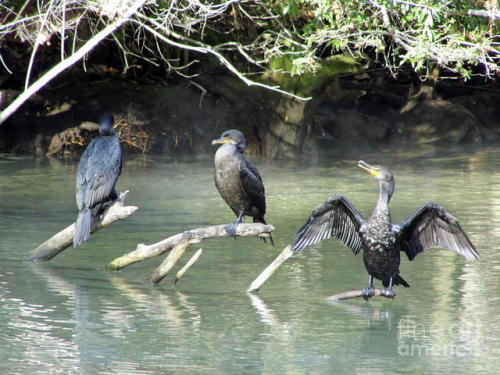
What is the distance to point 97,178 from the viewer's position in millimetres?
6922

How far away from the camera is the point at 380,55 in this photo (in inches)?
691

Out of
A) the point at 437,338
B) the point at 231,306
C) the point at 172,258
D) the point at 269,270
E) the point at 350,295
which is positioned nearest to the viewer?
the point at 437,338

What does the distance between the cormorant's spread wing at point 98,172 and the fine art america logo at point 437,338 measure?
2.48 metres

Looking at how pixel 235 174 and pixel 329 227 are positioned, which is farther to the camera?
pixel 235 174

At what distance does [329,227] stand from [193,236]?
0.95 metres

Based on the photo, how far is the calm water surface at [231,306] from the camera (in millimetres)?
5070

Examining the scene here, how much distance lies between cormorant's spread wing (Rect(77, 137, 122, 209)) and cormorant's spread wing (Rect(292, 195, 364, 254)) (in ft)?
5.68

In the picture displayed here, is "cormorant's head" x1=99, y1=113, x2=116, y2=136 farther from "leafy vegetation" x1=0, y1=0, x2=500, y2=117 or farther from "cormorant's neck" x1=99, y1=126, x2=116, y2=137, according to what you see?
"leafy vegetation" x1=0, y1=0, x2=500, y2=117

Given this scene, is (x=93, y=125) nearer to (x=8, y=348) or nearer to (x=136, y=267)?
(x=136, y=267)

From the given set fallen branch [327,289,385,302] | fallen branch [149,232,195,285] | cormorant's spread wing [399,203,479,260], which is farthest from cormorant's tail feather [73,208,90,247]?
cormorant's spread wing [399,203,479,260]

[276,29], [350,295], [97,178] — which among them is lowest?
[350,295]

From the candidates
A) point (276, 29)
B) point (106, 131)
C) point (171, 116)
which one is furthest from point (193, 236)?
point (171, 116)

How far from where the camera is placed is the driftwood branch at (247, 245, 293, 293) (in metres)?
6.06

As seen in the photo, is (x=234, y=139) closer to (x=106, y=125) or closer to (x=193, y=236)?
(x=193, y=236)
